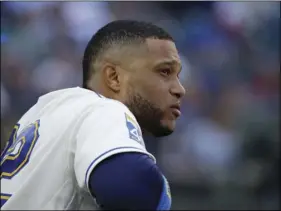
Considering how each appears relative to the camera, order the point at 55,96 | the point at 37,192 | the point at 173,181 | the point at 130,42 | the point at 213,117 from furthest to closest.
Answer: the point at 213,117 < the point at 173,181 < the point at 130,42 < the point at 55,96 < the point at 37,192

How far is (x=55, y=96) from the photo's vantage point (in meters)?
1.96

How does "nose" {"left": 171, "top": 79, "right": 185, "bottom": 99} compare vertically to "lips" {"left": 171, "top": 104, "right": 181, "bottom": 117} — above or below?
above

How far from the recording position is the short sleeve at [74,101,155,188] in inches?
62.6

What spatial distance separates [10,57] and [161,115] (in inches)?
214

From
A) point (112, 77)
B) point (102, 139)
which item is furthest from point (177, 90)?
point (102, 139)

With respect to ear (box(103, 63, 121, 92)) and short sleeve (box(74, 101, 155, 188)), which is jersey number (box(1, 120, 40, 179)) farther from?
ear (box(103, 63, 121, 92))

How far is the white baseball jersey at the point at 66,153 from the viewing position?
1.62 m

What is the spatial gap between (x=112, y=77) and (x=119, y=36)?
0.53 ft

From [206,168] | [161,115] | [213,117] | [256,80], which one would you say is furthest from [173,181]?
[161,115]

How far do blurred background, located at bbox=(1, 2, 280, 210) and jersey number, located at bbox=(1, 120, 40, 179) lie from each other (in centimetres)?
432

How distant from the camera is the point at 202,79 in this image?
7.14 m

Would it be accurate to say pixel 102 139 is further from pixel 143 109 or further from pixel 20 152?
pixel 143 109

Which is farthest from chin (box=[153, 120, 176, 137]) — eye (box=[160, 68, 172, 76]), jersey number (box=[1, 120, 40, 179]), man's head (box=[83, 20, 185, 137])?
jersey number (box=[1, 120, 40, 179])

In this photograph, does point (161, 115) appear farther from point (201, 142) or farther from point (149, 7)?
point (149, 7)
